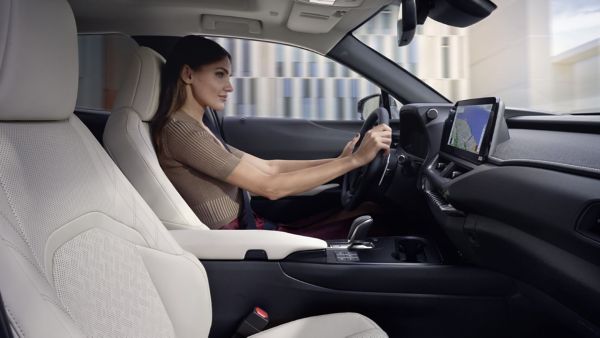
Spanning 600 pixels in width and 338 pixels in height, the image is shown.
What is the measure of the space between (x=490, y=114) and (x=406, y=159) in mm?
746

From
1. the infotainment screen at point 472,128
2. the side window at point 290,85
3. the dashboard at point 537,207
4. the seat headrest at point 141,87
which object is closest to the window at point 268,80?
the side window at point 290,85

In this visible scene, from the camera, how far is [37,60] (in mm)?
881

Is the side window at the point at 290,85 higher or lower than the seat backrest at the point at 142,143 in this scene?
higher

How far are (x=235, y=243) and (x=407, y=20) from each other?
2.40ft

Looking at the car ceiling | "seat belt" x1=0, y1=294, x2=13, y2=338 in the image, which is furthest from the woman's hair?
"seat belt" x1=0, y1=294, x2=13, y2=338

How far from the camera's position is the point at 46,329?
637 millimetres

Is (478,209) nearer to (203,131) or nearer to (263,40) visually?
(203,131)

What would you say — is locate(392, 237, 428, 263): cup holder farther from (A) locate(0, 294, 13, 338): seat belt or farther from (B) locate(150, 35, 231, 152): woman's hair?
(A) locate(0, 294, 13, 338): seat belt

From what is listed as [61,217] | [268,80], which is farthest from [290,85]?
[61,217]

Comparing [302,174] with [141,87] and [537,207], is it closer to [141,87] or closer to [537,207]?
[141,87]

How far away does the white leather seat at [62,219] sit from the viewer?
72cm

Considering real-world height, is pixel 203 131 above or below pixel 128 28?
below

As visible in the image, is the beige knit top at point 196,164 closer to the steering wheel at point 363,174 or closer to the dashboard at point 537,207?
the steering wheel at point 363,174

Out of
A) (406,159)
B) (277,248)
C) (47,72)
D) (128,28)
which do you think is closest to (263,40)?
(128,28)
